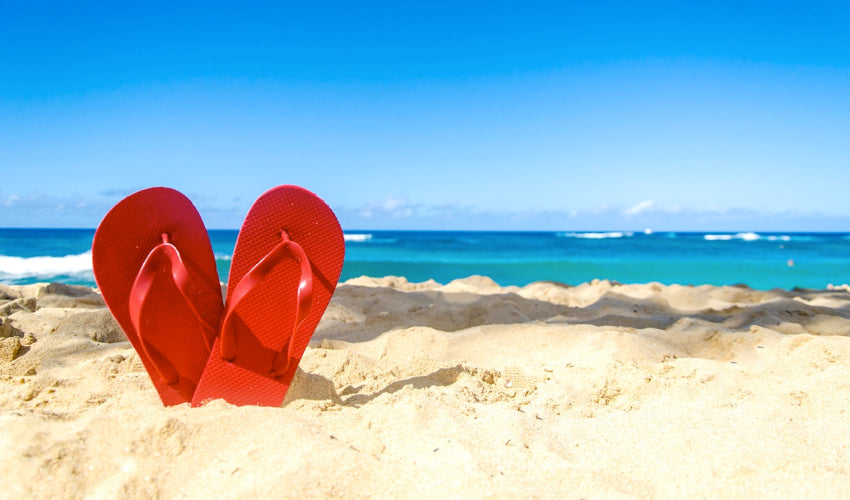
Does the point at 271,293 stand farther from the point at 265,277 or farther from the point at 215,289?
the point at 215,289

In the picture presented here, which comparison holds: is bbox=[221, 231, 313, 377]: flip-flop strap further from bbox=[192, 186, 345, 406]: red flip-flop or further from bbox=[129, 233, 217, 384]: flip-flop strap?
A: bbox=[129, 233, 217, 384]: flip-flop strap

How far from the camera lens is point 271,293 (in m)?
2.01

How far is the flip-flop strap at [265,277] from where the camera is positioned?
70.7 inches

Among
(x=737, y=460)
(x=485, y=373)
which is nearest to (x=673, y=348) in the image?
(x=485, y=373)

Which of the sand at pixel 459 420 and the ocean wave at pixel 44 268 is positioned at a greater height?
the sand at pixel 459 420

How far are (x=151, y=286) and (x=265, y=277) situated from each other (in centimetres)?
37

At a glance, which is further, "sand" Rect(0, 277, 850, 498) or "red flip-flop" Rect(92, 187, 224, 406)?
"red flip-flop" Rect(92, 187, 224, 406)

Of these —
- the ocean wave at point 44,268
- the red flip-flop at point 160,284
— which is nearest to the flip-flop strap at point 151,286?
the red flip-flop at point 160,284

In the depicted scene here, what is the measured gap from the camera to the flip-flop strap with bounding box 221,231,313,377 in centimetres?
179

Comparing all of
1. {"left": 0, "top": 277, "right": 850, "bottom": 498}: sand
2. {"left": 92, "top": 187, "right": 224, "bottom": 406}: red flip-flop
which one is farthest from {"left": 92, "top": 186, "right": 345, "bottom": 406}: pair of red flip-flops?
{"left": 0, "top": 277, "right": 850, "bottom": 498}: sand

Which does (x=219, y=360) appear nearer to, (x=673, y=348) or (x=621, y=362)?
(x=621, y=362)

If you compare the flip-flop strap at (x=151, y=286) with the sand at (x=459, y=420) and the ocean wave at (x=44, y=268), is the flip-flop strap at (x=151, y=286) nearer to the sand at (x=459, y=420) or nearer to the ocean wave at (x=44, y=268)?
the sand at (x=459, y=420)

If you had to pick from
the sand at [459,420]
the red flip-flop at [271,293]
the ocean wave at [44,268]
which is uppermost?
the red flip-flop at [271,293]

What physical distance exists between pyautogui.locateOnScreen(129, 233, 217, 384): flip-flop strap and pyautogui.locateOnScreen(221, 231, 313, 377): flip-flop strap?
0.35 feet
